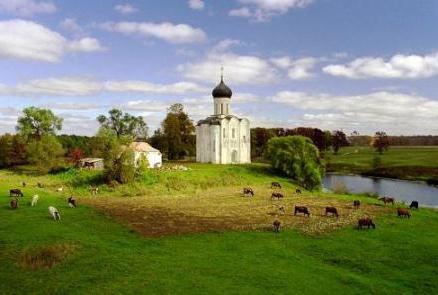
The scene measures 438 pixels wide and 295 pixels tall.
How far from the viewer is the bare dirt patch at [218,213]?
27.8 metres

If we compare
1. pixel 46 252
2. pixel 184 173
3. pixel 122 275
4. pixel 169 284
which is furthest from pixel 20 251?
pixel 184 173

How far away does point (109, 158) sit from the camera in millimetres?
48781

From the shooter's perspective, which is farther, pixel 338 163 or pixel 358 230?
pixel 338 163

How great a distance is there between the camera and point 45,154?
5953 centimetres

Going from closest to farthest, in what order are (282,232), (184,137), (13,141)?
1. (282,232)
2. (13,141)
3. (184,137)

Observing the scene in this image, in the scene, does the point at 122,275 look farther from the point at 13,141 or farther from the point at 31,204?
the point at 13,141

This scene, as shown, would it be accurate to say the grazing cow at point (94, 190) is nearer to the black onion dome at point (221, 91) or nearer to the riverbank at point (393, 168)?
the black onion dome at point (221, 91)

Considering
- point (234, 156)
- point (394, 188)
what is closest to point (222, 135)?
point (234, 156)

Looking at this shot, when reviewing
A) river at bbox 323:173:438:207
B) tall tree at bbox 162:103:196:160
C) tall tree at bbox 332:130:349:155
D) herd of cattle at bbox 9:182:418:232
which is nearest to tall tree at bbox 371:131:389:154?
tall tree at bbox 332:130:349:155

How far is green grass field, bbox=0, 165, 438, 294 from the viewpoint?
699 inches

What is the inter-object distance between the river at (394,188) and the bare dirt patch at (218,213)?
22696 millimetres

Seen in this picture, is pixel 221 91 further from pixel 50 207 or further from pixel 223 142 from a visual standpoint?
pixel 50 207

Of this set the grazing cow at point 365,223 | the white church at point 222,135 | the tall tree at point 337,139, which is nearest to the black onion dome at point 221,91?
the white church at point 222,135

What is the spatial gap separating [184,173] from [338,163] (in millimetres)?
68685
